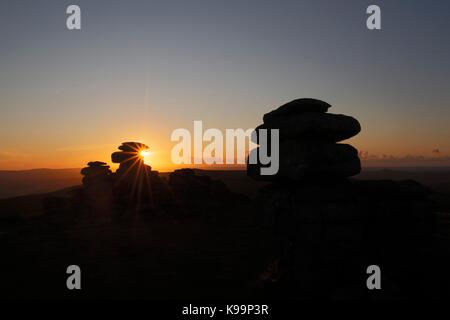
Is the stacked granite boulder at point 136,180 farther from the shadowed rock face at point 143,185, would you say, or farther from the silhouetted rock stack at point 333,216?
the silhouetted rock stack at point 333,216

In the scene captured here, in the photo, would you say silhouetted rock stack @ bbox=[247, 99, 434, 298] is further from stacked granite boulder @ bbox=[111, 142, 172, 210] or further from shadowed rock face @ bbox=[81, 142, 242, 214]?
stacked granite boulder @ bbox=[111, 142, 172, 210]

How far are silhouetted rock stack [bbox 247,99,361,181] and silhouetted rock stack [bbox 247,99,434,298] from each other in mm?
33

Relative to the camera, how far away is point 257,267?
14.0 meters

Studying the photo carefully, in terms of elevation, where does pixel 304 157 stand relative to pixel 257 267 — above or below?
above

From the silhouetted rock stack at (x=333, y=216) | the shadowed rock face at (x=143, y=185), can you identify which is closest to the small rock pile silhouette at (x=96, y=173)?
the shadowed rock face at (x=143, y=185)

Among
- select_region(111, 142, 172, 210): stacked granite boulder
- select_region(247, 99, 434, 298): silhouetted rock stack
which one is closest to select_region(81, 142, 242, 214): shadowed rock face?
select_region(111, 142, 172, 210): stacked granite boulder

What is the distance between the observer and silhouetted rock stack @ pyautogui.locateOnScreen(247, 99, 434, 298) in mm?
10875

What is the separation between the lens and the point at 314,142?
1132cm

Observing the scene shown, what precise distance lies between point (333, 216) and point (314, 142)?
8.46 ft
